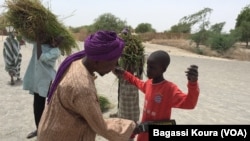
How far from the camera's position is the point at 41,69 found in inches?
193

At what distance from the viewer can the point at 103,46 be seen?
211 cm

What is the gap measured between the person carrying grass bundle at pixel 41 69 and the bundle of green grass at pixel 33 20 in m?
0.10

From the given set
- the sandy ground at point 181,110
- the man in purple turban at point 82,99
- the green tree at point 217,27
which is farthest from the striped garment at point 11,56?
the green tree at point 217,27

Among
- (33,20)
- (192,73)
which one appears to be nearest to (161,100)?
(192,73)

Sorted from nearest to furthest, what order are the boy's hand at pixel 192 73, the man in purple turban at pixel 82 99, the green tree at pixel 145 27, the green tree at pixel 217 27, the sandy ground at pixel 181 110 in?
the man in purple turban at pixel 82 99
the boy's hand at pixel 192 73
the sandy ground at pixel 181 110
the green tree at pixel 217 27
the green tree at pixel 145 27

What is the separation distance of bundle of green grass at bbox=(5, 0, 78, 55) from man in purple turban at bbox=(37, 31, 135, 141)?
2.52m

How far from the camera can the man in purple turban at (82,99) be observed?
80.0 inches

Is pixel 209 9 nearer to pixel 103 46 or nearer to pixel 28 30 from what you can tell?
pixel 28 30

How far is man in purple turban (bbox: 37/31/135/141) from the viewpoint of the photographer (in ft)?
6.66

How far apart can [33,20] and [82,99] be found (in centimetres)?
278

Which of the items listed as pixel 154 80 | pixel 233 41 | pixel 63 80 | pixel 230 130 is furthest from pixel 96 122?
pixel 233 41

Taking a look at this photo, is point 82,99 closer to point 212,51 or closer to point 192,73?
point 192,73

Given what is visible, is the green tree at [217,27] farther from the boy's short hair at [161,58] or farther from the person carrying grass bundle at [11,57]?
the boy's short hair at [161,58]

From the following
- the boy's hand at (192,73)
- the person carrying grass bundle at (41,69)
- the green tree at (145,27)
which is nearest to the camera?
the boy's hand at (192,73)
